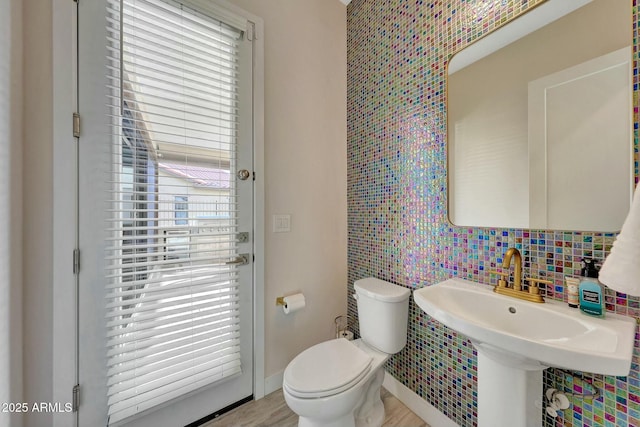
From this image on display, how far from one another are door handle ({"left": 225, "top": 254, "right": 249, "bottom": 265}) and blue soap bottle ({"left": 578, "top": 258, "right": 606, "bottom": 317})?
151 centimetres

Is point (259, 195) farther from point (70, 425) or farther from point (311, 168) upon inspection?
point (70, 425)

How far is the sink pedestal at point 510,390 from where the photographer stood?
2.70ft

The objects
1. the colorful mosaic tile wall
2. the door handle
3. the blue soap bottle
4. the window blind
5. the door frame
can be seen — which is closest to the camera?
the blue soap bottle

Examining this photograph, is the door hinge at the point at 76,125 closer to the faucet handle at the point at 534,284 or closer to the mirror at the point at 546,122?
the mirror at the point at 546,122

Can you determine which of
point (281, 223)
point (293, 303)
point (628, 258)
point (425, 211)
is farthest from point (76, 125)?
point (628, 258)

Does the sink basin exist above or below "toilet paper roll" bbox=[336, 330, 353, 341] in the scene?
above

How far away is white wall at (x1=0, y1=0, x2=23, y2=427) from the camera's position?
0.80 m

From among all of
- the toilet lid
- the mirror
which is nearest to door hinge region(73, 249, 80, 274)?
the toilet lid

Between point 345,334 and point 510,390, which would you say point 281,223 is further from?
point 510,390

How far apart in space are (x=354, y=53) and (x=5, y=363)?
2.55m

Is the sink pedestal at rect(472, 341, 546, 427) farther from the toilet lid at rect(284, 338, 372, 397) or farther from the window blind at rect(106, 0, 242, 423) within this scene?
the window blind at rect(106, 0, 242, 423)

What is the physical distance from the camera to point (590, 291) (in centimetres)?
78

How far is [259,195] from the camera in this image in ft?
4.85

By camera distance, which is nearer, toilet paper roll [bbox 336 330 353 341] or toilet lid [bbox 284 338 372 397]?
toilet lid [bbox 284 338 372 397]
